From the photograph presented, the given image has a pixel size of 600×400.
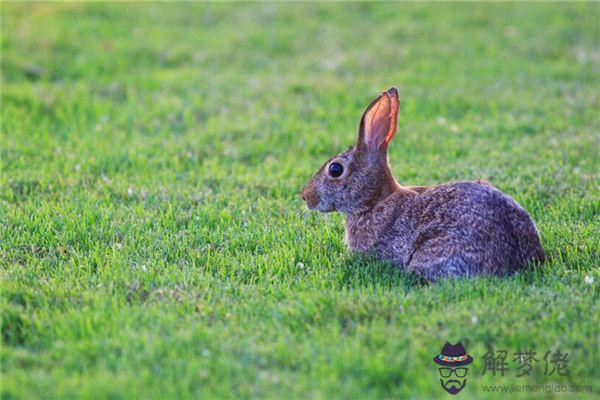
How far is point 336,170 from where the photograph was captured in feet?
24.2

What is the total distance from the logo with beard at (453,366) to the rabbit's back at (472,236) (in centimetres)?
120

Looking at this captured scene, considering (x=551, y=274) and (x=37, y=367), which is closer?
(x=37, y=367)

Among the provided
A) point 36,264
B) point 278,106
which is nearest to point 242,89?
point 278,106

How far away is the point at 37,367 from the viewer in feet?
17.0

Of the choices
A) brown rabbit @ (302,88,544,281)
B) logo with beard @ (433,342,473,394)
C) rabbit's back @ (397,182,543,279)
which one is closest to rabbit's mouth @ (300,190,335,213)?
brown rabbit @ (302,88,544,281)

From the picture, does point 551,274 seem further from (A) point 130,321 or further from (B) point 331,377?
(A) point 130,321

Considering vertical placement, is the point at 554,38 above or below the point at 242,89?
above

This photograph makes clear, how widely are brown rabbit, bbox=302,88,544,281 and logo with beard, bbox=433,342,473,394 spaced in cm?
121

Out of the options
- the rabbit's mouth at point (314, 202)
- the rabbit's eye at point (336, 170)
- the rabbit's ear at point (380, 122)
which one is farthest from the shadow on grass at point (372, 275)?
the rabbit's ear at point (380, 122)

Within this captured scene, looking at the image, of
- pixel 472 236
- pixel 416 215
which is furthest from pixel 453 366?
pixel 416 215

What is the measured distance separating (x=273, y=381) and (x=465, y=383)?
123cm

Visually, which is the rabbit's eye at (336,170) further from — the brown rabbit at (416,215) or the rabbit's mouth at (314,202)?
the rabbit's mouth at (314,202)

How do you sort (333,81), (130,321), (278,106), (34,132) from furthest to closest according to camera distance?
(333,81) < (278,106) < (34,132) < (130,321)

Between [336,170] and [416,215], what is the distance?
92 centimetres
